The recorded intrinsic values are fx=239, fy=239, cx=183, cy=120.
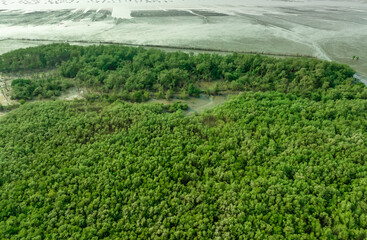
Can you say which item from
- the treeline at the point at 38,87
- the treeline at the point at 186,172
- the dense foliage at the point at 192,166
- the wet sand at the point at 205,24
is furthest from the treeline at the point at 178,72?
the wet sand at the point at 205,24

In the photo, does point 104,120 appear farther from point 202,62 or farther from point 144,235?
point 202,62

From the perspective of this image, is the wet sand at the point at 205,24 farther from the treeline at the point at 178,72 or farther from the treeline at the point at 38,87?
the treeline at the point at 38,87

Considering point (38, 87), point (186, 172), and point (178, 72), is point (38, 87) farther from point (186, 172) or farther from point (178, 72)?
point (186, 172)

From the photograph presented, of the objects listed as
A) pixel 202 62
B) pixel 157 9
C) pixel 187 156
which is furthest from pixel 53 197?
pixel 157 9

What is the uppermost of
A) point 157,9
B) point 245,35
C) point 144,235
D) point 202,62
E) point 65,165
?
point 157,9

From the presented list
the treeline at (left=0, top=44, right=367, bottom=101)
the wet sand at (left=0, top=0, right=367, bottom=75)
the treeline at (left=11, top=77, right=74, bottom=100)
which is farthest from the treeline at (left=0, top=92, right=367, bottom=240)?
the wet sand at (left=0, top=0, right=367, bottom=75)

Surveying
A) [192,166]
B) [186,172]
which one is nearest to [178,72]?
[192,166]

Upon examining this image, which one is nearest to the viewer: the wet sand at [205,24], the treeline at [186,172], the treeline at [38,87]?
the treeline at [186,172]

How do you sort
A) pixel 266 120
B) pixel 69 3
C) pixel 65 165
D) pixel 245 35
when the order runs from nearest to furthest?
pixel 65 165
pixel 266 120
pixel 245 35
pixel 69 3
